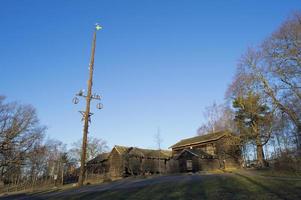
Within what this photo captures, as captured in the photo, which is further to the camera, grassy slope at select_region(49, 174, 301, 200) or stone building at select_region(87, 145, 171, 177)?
stone building at select_region(87, 145, 171, 177)

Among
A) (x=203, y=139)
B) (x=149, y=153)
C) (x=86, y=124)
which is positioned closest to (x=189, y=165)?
(x=203, y=139)

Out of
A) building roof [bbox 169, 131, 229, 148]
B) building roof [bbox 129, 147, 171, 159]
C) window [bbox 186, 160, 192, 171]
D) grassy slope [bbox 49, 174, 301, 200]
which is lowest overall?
grassy slope [bbox 49, 174, 301, 200]

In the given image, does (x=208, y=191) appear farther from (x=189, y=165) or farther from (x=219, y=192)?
(x=189, y=165)

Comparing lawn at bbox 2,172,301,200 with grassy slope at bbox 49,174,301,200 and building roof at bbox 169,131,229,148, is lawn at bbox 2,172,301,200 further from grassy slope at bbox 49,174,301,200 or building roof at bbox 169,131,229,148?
building roof at bbox 169,131,229,148

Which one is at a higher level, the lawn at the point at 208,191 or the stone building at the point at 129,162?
the stone building at the point at 129,162

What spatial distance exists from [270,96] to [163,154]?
89.7 ft

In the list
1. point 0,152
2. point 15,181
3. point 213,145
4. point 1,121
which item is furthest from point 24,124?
point 213,145

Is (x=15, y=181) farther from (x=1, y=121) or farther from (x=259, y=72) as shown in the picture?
(x=259, y=72)

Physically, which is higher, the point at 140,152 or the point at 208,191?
the point at 140,152

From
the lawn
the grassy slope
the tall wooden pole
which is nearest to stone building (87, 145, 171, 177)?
the tall wooden pole

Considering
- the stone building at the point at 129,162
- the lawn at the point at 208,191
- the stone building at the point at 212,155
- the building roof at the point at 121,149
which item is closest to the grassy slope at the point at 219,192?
the lawn at the point at 208,191

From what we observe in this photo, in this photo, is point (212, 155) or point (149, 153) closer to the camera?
point (212, 155)

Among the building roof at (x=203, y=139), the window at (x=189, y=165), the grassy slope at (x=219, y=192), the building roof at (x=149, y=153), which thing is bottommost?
the grassy slope at (x=219, y=192)

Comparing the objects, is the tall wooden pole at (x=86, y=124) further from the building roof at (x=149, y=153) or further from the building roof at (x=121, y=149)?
→ the building roof at (x=149, y=153)
